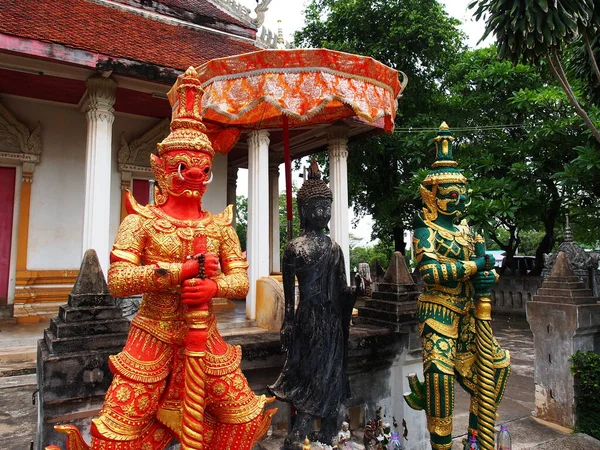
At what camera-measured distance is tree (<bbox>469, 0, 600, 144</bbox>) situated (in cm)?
631

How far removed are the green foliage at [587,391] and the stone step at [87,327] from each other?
201 inches

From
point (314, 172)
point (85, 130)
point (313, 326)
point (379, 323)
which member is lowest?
point (379, 323)

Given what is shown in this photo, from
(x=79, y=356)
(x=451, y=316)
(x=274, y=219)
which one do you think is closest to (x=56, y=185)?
(x=274, y=219)

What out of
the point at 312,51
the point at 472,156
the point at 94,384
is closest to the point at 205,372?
the point at 94,384

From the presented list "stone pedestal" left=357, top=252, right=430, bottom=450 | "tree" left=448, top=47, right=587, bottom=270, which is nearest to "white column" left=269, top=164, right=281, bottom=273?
"tree" left=448, top=47, right=587, bottom=270

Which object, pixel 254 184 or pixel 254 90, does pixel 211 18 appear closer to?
pixel 254 184

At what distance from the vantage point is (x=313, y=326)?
3.16m

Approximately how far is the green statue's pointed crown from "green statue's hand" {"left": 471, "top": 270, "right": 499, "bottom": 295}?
2.47ft

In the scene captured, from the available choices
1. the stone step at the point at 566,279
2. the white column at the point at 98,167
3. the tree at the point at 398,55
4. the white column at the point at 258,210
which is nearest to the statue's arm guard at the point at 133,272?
the stone step at the point at 566,279

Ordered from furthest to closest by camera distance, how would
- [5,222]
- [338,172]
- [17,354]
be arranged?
[338,172]
[5,222]
[17,354]

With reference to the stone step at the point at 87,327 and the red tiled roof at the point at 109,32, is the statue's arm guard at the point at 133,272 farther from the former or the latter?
the red tiled roof at the point at 109,32

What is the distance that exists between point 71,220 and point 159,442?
7.96 m

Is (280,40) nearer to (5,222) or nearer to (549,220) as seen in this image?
(5,222)

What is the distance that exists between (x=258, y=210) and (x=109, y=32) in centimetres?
446
